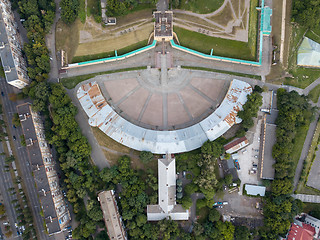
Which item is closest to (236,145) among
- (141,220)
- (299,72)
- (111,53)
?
(299,72)

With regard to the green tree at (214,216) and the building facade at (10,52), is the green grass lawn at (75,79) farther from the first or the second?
the green tree at (214,216)

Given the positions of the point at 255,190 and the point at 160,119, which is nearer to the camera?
the point at 255,190

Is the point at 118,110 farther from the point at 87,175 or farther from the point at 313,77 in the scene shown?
the point at 313,77

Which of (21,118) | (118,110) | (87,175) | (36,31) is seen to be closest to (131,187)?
(87,175)

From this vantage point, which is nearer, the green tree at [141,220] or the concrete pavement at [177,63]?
the green tree at [141,220]

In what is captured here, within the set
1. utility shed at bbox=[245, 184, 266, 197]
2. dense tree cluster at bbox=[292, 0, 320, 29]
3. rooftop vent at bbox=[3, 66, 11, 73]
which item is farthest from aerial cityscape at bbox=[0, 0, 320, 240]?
rooftop vent at bbox=[3, 66, 11, 73]

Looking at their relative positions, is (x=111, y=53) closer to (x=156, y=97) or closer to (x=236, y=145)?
(x=156, y=97)

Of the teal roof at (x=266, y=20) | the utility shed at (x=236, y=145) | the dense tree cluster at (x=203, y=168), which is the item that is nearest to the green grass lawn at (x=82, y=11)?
the dense tree cluster at (x=203, y=168)
